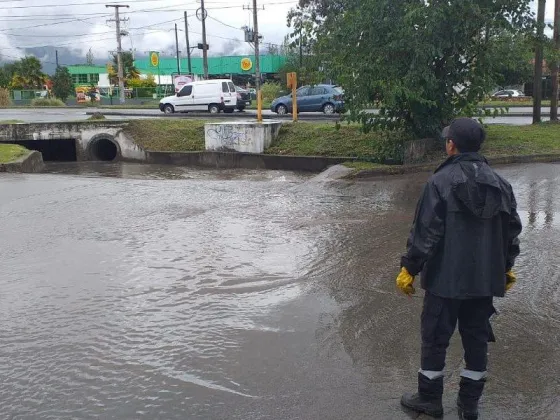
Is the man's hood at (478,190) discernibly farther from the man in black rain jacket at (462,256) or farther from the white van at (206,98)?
the white van at (206,98)

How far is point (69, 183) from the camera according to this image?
13.0 meters

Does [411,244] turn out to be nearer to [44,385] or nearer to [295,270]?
[44,385]

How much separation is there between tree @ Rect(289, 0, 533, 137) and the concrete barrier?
4.65 meters

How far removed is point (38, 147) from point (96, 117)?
2661 millimetres

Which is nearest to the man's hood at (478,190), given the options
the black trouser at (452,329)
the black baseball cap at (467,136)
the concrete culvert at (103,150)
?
the black baseball cap at (467,136)

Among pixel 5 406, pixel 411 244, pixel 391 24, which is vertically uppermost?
pixel 391 24

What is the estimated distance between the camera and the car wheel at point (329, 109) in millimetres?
28841

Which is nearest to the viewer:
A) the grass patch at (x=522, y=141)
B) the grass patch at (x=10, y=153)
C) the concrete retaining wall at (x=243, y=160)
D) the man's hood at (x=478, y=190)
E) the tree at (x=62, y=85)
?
the man's hood at (x=478, y=190)

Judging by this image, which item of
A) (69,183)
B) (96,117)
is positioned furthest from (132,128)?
(69,183)

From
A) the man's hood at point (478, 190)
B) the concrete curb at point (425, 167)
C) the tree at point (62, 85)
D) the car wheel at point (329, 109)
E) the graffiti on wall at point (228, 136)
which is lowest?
the concrete curb at point (425, 167)

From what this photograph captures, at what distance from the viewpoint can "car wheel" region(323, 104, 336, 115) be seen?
2884cm

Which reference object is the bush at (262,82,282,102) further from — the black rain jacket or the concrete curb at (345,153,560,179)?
the black rain jacket

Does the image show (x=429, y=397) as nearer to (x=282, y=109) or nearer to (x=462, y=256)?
(x=462, y=256)

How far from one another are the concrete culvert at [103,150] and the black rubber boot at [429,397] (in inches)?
805
